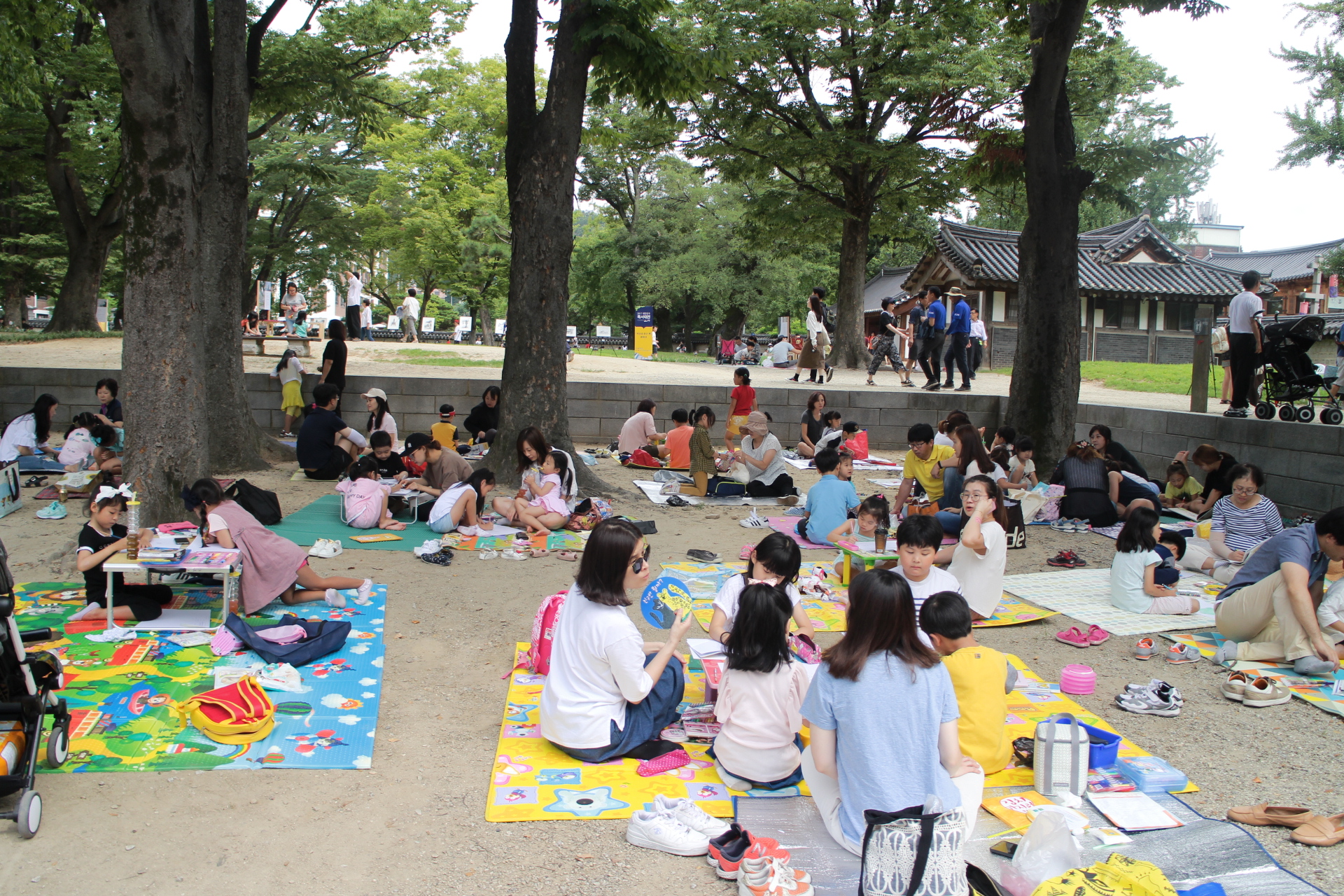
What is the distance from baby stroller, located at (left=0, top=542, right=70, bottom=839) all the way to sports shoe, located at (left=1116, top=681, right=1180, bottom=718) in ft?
16.1

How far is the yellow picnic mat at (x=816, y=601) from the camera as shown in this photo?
20.5 ft

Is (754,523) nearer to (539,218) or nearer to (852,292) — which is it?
(539,218)

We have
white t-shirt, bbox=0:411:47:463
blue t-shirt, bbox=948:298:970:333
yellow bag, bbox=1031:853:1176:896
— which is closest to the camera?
yellow bag, bbox=1031:853:1176:896

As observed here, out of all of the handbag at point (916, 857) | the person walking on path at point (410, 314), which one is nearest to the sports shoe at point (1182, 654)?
the handbag at point (916, 857)

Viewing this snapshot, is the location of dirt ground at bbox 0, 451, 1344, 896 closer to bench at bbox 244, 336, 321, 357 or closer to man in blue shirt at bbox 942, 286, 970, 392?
man in blue shirt at bbox 942, 286, 970, 392

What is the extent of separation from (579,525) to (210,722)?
451cm

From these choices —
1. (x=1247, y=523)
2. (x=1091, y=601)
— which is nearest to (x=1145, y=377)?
(x=1247, y=523)

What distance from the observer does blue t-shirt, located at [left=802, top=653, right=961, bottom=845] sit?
10.2 ft

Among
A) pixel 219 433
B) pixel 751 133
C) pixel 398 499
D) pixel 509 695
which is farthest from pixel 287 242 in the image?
pixel 509 695

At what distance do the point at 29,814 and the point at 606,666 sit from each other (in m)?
2.13

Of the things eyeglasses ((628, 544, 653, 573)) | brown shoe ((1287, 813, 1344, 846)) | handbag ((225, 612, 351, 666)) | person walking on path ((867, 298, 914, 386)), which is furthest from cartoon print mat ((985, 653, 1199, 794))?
person walking on path ((867, 298, 914, 386))

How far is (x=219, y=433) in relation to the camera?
33.1ft

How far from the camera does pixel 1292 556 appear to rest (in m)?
5.27

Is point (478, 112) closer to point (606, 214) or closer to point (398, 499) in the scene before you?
point (606, 214)
